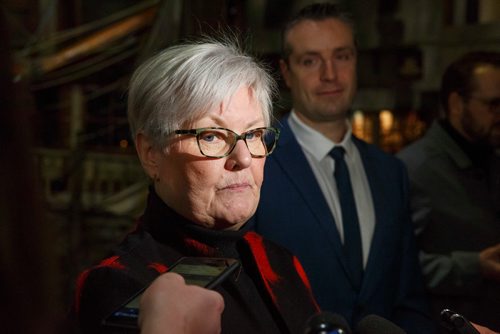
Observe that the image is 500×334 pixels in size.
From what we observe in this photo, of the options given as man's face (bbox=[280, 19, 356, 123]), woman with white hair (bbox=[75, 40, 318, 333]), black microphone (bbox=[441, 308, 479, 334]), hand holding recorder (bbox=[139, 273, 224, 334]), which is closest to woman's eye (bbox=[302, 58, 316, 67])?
man's face (bbox=[280, 19, 356, 123])

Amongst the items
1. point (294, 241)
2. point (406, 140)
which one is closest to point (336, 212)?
point (294, 241)

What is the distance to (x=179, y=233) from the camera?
4.54ft

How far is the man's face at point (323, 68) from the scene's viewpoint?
2266 mm

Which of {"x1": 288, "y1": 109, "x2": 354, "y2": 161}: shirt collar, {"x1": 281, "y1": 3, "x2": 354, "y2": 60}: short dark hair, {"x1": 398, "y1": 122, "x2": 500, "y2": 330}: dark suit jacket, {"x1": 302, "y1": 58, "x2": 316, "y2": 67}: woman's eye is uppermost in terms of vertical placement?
{"x1": 281, "y1": 3, "x2": 354, "y2": 60}: short dark hair

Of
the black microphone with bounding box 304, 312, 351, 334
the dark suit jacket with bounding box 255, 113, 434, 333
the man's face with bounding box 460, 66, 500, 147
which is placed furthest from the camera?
the man's face with bounding box 460, 66, 500, 147

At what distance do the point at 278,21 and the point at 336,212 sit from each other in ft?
20.0

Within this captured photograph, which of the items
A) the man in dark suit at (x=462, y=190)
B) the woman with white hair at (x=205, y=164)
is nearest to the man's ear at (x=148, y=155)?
the woman with white hair at (x=205, y=164)

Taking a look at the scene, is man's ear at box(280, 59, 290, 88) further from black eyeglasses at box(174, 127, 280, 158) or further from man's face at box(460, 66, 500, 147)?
black eyeglasses at box(174, 127, 280, 158)

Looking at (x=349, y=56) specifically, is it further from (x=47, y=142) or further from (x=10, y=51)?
(x=47, y=142)

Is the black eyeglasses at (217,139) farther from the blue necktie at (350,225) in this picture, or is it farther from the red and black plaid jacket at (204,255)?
the blue necktie at (350,225)

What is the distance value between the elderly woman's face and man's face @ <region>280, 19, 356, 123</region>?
2.90 ft

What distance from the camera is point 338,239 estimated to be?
6.79 feet

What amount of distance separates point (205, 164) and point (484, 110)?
1.53m

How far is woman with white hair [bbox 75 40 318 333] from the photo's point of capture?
135cm
